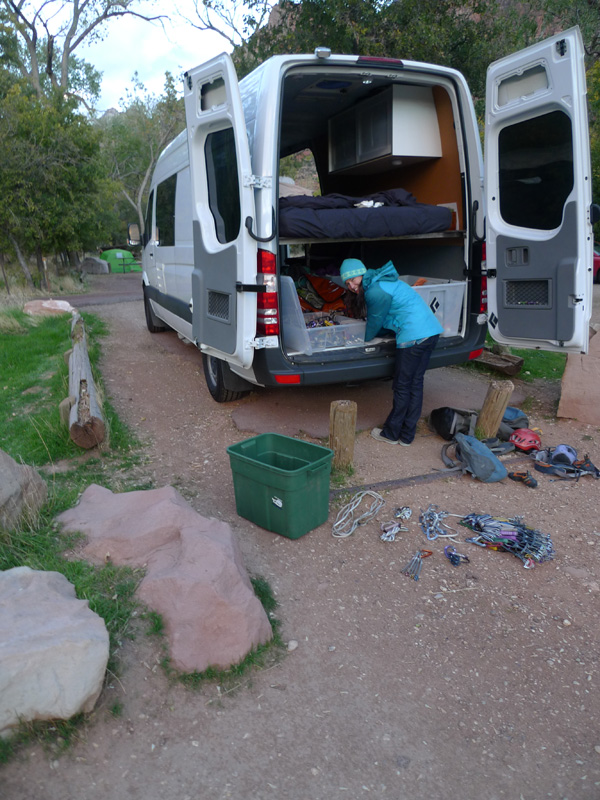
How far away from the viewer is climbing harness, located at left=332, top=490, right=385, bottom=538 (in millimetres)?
3734

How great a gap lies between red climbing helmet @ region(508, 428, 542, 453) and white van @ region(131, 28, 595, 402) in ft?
2.40

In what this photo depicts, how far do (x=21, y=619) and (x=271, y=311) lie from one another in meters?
2.61

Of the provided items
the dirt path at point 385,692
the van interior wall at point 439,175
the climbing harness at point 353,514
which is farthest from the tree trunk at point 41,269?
the climbing harness at point 353,514

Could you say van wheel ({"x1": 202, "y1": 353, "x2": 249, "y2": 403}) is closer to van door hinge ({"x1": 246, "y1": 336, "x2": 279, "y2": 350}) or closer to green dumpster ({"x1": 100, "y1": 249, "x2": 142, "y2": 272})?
van door hinge ({"x1": 246, "y1": 336, "x2": 279, "y2": 350})

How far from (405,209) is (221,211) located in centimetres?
148

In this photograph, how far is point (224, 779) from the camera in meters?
2.13

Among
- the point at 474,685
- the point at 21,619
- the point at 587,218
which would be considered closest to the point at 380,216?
the point at 587,218

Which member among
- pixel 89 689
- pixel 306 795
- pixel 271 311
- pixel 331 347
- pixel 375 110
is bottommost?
pixel 306 795

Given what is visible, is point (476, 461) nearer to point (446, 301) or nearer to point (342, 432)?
point (342, 432)

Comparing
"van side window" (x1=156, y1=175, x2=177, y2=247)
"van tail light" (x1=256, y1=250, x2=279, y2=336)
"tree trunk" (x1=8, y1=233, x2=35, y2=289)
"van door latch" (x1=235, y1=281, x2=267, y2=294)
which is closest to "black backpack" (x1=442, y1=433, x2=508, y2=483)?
"van tail light" (x1=256, y1=250, x2=279, y2=336)

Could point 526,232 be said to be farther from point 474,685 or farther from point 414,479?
point 474,685

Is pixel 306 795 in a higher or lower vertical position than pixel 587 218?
lower

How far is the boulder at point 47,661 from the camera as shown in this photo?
2152mm

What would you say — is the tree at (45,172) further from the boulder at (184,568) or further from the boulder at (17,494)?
the boulder at (184,568)
